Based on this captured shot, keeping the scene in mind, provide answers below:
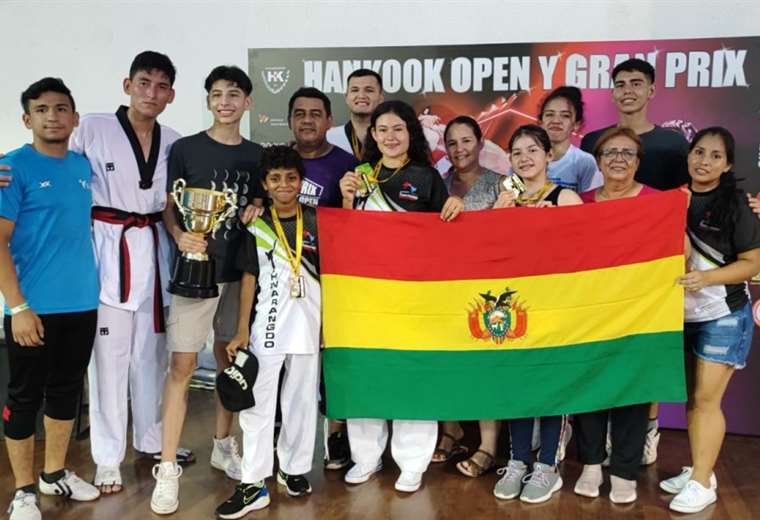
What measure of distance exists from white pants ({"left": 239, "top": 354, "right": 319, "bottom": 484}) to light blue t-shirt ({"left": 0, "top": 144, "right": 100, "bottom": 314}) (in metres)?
0.77

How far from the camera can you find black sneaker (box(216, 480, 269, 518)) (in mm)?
2707

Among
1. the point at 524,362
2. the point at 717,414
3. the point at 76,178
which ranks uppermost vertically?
the point at 76,178

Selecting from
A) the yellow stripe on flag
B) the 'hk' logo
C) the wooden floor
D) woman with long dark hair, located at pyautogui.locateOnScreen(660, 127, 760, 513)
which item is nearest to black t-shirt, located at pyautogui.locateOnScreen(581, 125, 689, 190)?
woman with long dark hair, located at pyautogui.locateOnScreen(660, 127, 760, 513)

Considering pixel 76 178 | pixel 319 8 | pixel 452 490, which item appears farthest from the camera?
pixel 319 8

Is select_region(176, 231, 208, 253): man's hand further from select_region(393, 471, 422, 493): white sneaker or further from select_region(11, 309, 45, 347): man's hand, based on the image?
select_region(393, 471, 422, 493): white sneaker

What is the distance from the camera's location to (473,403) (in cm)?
287

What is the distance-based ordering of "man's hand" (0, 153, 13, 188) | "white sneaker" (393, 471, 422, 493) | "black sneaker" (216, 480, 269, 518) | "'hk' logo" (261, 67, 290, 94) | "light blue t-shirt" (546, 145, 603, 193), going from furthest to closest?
1. "'hk' logo" (261, 67, 290, 94)
2. "light blue t-shirt" (546, 145, 603, 193)
3. "white sneaker" (393, 471, 422, 493)
4. "black sneaker" (216, 480, 269, 518)
5. "man's hand" (0, 153, 13, 188)

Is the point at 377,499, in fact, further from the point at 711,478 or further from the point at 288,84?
the point at 288,84

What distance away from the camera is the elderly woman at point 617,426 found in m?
2.79

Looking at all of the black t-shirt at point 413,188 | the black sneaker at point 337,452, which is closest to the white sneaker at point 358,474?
the black sneaker at point 337,452

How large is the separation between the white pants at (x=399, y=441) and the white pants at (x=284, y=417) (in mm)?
230

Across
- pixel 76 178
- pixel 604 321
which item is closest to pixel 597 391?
pixel 604 321

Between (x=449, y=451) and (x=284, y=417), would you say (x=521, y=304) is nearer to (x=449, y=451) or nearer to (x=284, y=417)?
(x=449, y=451)

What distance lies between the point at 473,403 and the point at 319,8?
2594 millimetres
